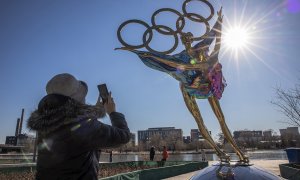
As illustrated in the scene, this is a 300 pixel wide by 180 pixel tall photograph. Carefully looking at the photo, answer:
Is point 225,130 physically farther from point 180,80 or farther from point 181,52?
point 181,52

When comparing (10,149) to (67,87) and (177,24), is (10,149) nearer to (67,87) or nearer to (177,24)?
(177,24)

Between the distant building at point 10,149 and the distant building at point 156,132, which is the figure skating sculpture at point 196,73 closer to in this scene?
the distant building at point 10,149

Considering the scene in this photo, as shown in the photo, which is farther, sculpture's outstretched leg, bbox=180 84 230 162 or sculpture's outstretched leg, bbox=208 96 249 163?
sculpture's outstretched leg, bbox=180 84 230 162

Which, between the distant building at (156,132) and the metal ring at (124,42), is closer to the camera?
the metal ring at (124,42)

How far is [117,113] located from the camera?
7.08ft

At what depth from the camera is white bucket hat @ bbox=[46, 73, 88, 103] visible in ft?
6.41

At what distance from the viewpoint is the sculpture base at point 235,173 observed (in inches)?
121

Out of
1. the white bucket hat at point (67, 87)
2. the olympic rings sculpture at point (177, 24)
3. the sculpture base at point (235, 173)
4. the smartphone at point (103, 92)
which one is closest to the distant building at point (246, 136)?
the olympic rings sculpture at point (177, 24)

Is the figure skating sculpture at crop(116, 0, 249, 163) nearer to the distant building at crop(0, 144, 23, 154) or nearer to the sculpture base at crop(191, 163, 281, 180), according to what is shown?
the sculpture base at crop(191, 163, 281, 180)

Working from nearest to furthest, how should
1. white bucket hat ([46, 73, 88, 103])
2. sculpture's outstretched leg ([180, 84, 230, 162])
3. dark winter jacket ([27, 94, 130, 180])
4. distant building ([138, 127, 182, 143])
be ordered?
dark winter jacket ([27, 94, 130, 180]) < white bucket hat ([46, 73, 88, 103]) < sculpture's outstretched leg ([180, 84, 230, 162]) < distant building ([138, 127, 182, 143])

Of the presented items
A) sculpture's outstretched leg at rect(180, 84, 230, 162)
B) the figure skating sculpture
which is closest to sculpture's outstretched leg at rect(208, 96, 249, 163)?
the figure skating sculpture

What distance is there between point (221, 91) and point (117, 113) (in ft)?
12.0

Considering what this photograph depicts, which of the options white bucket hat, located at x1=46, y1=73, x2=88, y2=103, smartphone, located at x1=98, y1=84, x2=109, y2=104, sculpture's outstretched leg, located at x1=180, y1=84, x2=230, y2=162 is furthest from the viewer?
sculpture's outstretched leg, located at x1=180, y1=84, x2=230, y2=162

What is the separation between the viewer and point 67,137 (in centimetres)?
182
